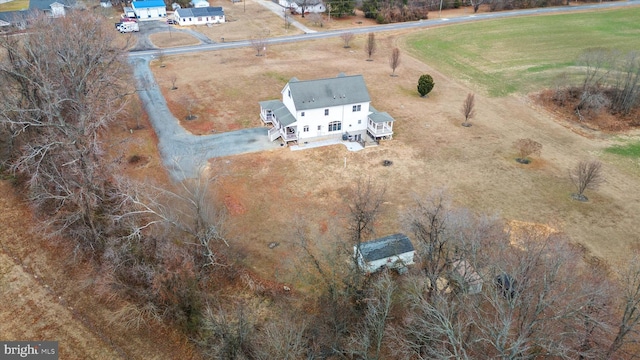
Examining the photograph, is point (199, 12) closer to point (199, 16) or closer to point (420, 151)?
point (199, 16)

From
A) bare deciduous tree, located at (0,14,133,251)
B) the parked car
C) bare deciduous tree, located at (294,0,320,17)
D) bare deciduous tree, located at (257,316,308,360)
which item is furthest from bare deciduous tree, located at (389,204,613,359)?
bare deciduous tree, located at (294,0,320,17)

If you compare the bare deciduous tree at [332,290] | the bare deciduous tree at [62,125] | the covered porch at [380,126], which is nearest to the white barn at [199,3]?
the bare deciduous tree at [62,125]

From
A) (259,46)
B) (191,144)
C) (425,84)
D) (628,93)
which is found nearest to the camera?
(191,144)

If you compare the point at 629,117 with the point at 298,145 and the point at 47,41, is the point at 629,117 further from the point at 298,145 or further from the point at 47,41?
the point at 47,41

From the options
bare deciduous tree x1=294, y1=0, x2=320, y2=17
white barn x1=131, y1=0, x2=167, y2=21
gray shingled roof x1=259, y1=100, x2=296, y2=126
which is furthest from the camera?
bare deciduous tree x1=294, y1=0, x2=320, y2=17

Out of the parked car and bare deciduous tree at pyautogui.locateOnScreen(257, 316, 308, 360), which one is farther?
the parked car

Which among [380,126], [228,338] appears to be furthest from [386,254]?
[380,126]

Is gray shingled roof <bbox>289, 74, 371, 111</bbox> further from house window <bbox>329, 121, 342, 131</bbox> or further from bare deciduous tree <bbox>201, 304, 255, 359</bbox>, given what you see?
bare deciduous tree <bbox>201, 304, 255, 359</bbox>

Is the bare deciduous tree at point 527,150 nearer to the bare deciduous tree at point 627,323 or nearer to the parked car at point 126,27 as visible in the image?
the bare deciduous tree at point 627,323
